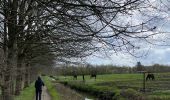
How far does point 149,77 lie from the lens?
2349 inches

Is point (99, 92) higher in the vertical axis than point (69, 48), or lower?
lower

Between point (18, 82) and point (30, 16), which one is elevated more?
point (30, 16)

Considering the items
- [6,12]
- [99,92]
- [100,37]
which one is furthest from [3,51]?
[99,92]

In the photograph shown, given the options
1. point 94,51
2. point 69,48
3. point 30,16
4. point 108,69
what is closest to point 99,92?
point 69,48

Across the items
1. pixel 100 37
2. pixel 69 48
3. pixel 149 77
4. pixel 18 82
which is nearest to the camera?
pixel 100 37

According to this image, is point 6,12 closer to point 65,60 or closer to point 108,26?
point 108,26

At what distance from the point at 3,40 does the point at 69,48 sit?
289 cm

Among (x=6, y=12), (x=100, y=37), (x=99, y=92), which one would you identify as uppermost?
(x=6, y=12)

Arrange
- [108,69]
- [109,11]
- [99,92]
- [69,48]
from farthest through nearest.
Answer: [108,69] < [99,92] < [69,48] < [109,11]

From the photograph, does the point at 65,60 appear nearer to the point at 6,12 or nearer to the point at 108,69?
the point at 6,12

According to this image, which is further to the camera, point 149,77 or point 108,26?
point 149,77

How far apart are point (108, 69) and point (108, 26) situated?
11271 cm

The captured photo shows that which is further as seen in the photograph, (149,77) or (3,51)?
(149,77)

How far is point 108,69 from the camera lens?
124 meters
